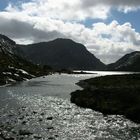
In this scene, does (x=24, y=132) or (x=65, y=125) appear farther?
(x=65, y=125)

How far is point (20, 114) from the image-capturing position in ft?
265

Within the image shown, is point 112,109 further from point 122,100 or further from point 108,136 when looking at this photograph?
point 108,136

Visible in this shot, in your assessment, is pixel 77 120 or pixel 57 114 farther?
pixel 57 114

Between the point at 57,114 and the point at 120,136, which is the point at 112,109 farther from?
the point at 120,136

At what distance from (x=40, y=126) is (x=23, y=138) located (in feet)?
38.1

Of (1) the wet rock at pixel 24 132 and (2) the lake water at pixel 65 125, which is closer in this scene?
(1) the wet rock at pixel 24 132

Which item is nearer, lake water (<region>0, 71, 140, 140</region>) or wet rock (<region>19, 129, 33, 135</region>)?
wet rock (<region>19, 129, 33, 135</region>)

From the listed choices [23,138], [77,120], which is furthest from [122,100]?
[23,138]

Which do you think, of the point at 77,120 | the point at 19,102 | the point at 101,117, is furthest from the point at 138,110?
the point at 19,102

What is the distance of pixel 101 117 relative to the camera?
77.4 m

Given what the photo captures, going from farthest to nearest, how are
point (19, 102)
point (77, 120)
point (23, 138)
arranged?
point (19, 102) → point (77, 120) → point (23, 138)

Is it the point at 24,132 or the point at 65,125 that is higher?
the point at 24,132

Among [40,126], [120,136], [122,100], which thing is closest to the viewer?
[120,136]

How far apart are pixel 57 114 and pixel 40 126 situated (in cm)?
1725
